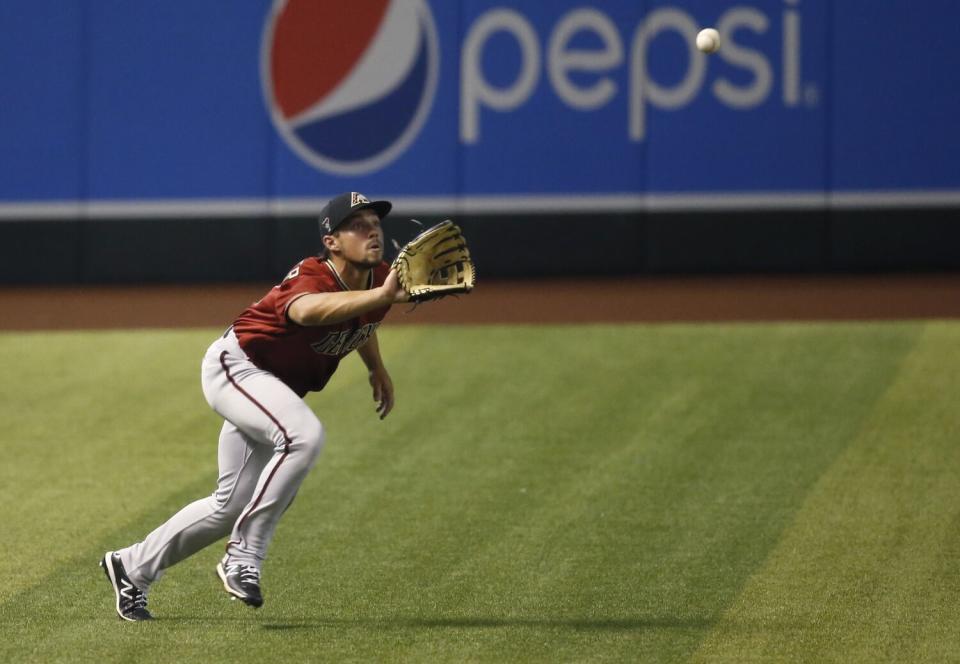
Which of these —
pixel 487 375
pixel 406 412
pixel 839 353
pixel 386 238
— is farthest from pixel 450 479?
pixel 386 238

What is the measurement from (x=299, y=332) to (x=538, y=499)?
2767mm

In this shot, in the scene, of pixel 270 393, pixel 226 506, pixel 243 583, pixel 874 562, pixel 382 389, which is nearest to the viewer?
pixel 243 583

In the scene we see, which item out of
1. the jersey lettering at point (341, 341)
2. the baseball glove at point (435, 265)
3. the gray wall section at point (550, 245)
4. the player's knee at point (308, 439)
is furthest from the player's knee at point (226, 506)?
the gray wall section at point (550, 245)

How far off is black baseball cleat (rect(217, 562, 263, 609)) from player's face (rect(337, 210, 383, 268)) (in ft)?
3.79

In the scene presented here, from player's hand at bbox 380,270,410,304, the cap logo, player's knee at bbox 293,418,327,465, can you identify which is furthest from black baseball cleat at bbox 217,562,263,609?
the cap logo

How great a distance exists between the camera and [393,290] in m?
5.20

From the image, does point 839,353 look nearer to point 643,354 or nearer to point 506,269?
point 643,354

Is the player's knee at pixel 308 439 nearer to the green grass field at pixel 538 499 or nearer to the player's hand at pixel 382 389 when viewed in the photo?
the green grass field at pixel 538 499

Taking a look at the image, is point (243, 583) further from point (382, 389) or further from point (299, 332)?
point (382, 389)

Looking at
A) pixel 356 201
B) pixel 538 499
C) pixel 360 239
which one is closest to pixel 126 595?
pixel 360 239

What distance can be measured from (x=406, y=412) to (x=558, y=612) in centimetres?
431

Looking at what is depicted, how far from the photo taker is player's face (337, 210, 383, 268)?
219 inches

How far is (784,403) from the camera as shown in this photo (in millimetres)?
10320

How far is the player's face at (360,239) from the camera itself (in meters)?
5.57
